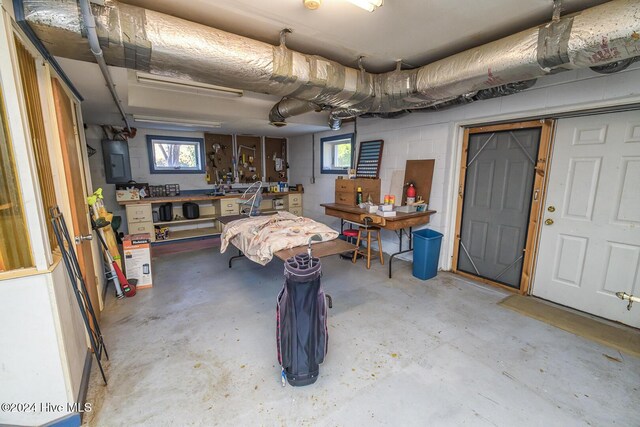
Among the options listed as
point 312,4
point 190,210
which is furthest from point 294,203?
point 312,4

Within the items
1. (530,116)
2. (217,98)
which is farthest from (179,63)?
(530,116)

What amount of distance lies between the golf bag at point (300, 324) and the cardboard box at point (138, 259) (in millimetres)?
2275

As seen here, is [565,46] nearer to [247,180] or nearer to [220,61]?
[220,61]

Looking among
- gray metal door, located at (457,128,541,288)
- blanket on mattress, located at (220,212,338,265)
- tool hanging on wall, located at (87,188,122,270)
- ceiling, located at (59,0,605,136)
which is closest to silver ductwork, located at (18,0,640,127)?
ceiling, located at (59,0,605,136)

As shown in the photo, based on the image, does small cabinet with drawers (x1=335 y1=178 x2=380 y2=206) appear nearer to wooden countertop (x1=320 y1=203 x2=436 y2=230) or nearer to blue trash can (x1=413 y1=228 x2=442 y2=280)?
wooden countertop (x1=320 y1=203 x2=436 y2=230)

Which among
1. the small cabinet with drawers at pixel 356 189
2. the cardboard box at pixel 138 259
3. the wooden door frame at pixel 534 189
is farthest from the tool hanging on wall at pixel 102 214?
the wooden door frame at pixel 534 189

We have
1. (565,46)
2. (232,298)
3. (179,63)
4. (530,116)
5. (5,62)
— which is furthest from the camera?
(232,298)

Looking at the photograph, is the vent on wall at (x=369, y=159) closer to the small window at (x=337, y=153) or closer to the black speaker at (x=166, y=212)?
the small window at (x=337, y=153)

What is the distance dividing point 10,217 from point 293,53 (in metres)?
2.04

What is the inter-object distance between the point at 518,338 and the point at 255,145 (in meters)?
5.67

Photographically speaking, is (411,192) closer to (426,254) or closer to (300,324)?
(426,254)

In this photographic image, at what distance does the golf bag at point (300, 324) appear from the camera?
1.73 m

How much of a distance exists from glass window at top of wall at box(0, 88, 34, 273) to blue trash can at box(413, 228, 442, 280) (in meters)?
3.49

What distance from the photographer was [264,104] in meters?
4.10
